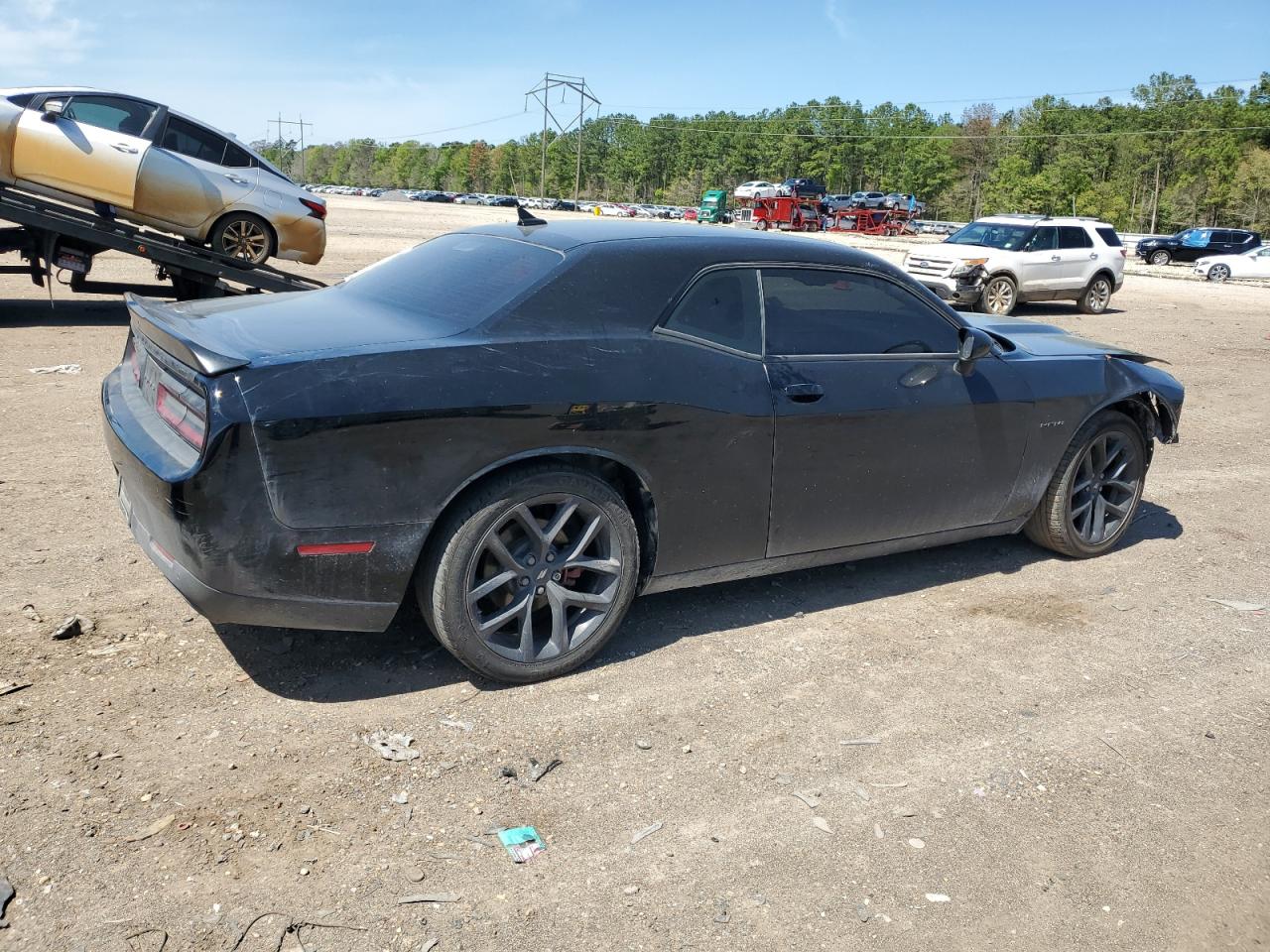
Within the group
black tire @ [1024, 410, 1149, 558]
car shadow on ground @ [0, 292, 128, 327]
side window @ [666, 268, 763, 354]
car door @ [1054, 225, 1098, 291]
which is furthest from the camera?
car door @ [1054, 225, 1098, 291]

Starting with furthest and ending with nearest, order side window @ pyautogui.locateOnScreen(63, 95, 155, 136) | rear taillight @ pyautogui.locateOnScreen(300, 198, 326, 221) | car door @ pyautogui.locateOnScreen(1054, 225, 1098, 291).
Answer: car door @ pyautogui.locateOnScreen(1054, 225, 1098, 291)
rear taillight @ pyautogui.locateOnScreen(300, 198, 326, 221)
side window @ pyautogui.locateOnScreen(63, 95, 155, 136)

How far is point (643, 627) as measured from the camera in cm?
439

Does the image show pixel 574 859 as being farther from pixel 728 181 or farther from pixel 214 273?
pixel 728 181

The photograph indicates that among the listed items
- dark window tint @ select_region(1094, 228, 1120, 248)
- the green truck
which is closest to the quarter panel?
dark window tint @ select_region(1094, 228, 1120, 248)

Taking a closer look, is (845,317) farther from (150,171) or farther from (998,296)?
(998,296)

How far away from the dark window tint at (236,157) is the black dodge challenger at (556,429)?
872 cm

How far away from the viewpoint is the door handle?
13.5ft

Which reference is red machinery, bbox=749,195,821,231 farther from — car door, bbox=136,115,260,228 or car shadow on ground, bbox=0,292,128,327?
car shadow on ground, bbox=0,292,128,327

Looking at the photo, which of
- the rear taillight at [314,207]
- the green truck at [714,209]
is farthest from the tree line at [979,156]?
the rear taillight at [314,207]

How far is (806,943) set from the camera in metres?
2.59

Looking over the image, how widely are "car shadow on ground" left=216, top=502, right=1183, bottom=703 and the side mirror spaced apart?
1.11m

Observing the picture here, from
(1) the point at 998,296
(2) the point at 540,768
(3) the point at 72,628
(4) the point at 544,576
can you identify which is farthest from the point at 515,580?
(1) the point at 998,296

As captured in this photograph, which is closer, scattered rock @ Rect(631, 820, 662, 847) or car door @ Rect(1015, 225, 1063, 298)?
scattered rock @ Rect(631, 820, 662, 847)

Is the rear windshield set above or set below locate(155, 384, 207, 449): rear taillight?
above
